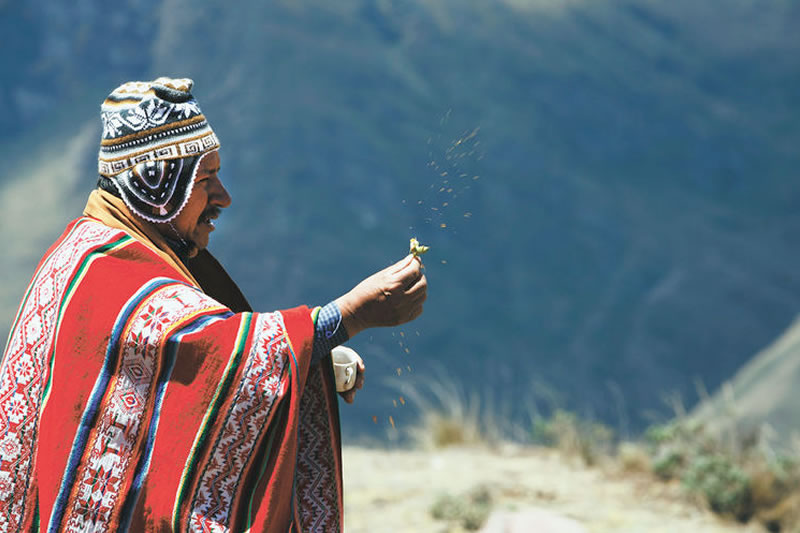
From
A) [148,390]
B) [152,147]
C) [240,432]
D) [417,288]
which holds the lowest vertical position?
[240,432]

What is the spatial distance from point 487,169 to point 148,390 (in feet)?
44.7

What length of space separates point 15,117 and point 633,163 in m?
10.2

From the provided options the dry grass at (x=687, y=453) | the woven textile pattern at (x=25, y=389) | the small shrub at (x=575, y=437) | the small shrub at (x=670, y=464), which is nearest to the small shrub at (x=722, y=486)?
the dry grass at (x=687, y=453)

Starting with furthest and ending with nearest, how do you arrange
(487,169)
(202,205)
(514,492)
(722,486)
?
(487,169)
(514,492)
(722,486)
(202,205)

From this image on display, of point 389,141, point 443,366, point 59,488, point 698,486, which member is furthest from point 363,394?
point 59,488

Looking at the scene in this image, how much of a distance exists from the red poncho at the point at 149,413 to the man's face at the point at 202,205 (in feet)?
0.77

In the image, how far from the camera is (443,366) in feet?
47.3

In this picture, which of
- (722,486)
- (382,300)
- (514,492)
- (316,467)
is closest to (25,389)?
(316,467)

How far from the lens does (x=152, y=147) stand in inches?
89.7

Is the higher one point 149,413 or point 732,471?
point 149,413

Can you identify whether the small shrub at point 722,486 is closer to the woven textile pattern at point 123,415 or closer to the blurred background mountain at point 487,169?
the woven textile pattern at point 123,415

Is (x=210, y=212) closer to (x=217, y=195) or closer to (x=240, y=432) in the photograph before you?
(x=217, y=195)

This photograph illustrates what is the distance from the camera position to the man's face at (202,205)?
2354 mm

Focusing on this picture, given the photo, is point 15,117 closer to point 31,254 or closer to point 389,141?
point 31,254
